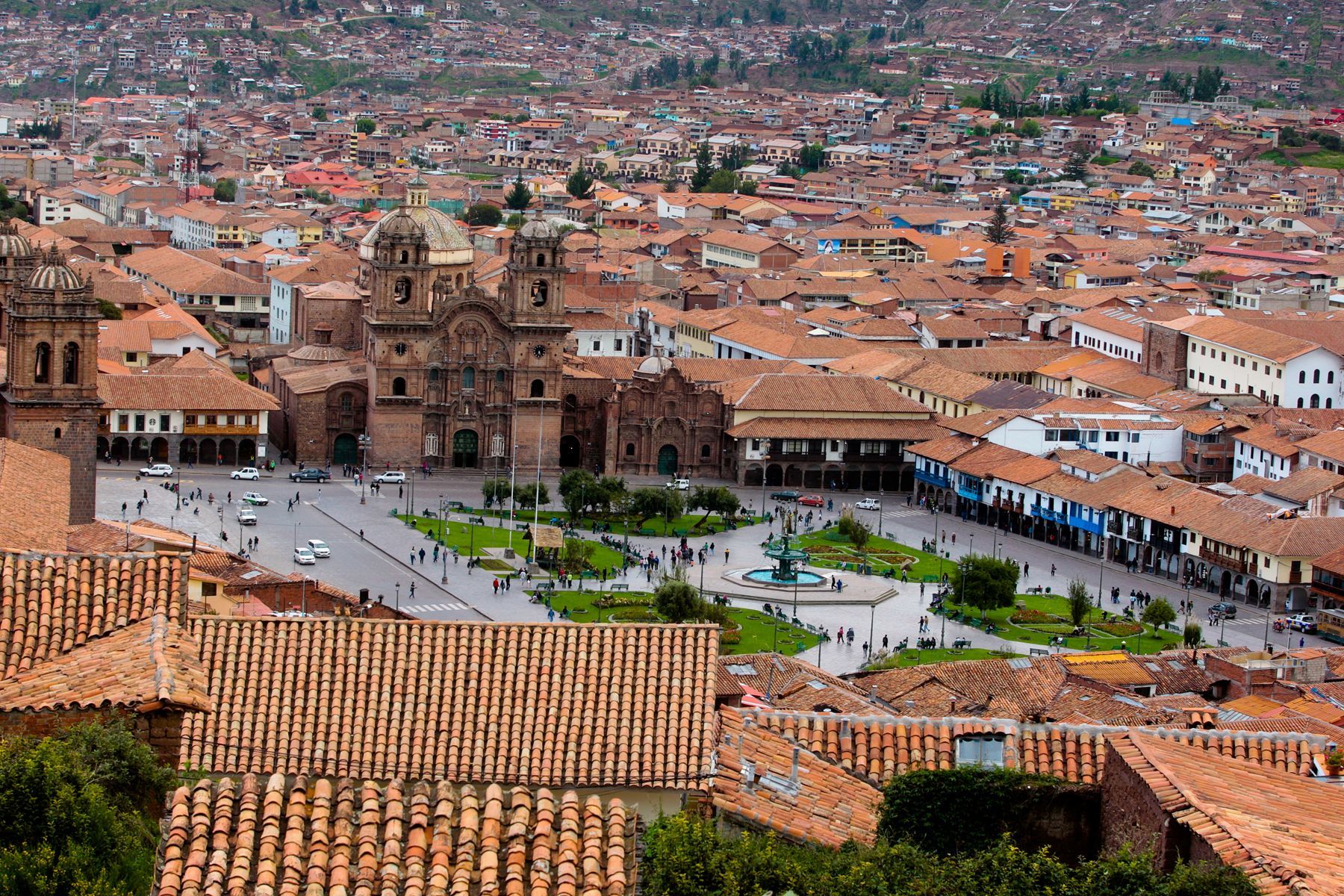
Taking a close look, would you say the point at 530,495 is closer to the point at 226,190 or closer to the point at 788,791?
the point at 788,791

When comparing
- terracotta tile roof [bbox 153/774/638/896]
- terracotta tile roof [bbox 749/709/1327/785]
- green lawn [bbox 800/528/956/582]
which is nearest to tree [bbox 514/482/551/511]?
green lawn [bbox 800/528/956/582]

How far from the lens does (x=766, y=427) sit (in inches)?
3199

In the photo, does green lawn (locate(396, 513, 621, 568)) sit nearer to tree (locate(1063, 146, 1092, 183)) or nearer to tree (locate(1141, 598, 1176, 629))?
tree (locate(1141, 598, 1176, 629))

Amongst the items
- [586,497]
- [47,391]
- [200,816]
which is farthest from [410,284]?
[200,816]

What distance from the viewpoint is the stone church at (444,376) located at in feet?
263

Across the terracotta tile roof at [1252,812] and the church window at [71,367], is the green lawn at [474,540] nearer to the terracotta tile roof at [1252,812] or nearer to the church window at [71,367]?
the church window at [71,367]

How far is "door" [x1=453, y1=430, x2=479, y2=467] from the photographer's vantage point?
266 feet

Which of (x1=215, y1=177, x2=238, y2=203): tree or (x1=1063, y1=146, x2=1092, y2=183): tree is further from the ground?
(x1=1063, y1=146, x2=1092, y2=183): tree

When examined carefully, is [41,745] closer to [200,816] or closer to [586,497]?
[200,816]

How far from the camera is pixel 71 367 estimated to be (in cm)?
5216

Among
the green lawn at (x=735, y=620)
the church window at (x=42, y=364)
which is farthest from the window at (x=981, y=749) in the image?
the church window at (x=42, y=364)

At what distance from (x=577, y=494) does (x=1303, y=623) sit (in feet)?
67.8

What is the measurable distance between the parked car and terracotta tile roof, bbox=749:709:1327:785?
128 ft

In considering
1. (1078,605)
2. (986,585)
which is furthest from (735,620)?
(1078,605)
